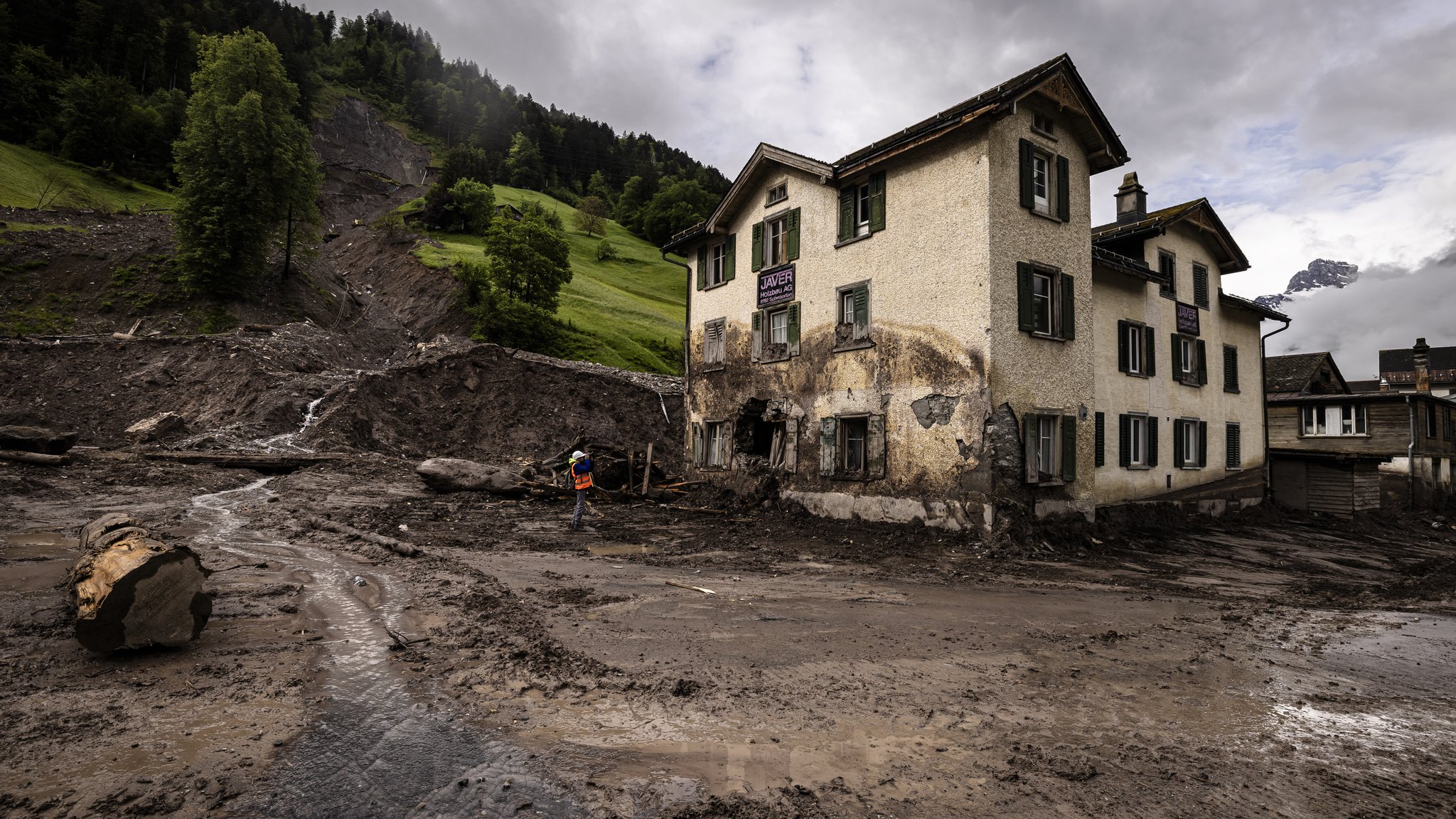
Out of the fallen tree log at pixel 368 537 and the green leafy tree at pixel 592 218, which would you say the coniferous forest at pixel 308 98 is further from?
the fallen tree log at pixel 368 537

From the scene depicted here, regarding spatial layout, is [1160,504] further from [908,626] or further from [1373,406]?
[1373,406]

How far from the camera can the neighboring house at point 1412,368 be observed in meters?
58.5

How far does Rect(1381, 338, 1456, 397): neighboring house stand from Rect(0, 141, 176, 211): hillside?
317ft

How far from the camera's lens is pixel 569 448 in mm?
24938

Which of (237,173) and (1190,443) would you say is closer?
(1190,443)

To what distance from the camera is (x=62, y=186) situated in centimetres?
5228

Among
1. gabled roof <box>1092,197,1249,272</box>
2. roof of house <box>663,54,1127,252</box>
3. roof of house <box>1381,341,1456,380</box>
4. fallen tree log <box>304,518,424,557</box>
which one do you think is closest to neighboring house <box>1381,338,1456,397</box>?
roof of house <box>1381,341,1456,380</box>

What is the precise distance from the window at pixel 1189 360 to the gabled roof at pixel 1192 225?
366 cm

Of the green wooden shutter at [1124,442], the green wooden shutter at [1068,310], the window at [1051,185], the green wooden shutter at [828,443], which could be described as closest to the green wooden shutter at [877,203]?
the window at [1051,185]

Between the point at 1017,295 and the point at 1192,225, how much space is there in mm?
11877

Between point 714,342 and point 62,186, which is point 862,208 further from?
point 62,186

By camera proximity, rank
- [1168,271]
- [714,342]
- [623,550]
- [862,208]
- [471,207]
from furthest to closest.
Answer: [471,207] < [714,342] < [1168,271] < [862,208] < [623,550]

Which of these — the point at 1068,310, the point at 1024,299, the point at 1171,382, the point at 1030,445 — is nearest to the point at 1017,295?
the point at 1024,299

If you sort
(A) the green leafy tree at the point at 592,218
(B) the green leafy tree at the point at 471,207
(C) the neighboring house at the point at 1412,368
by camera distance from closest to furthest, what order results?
(C) the neighboring house at the point at 1412,368, (B) the green leafy tree at the point at 471,207, (A) the green leafy tree at the point at 592,218
